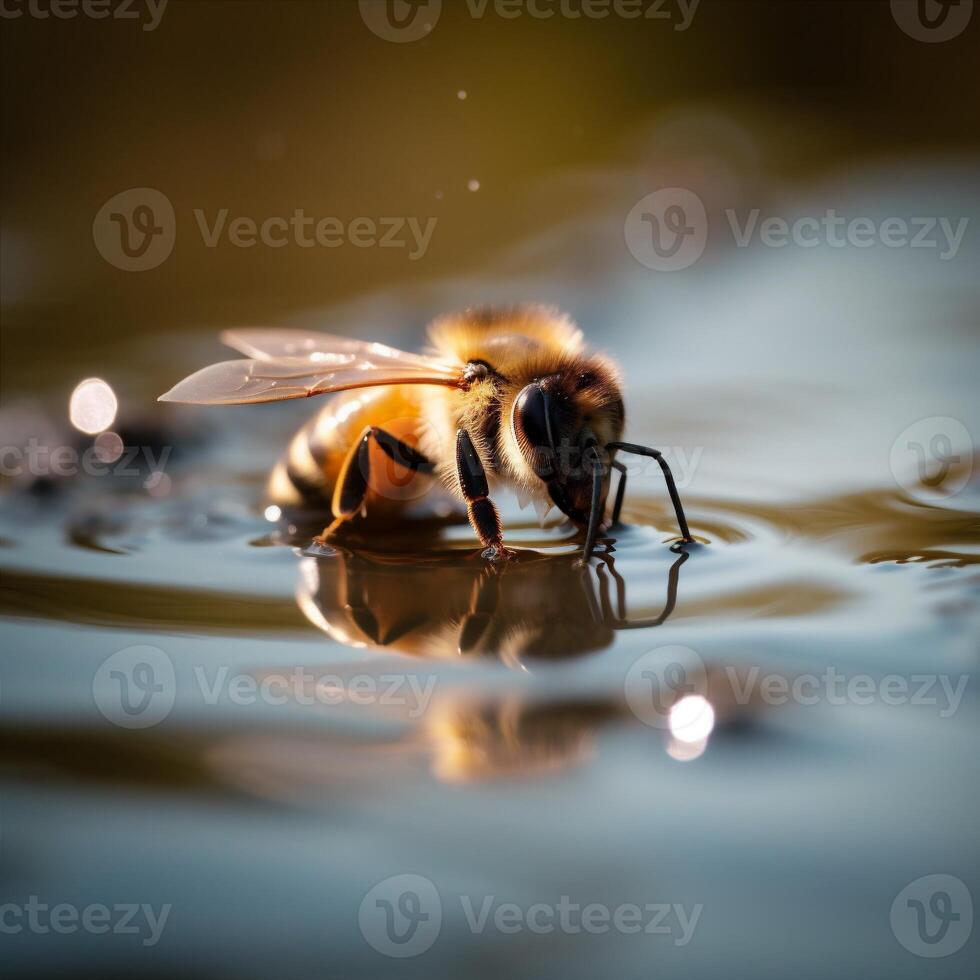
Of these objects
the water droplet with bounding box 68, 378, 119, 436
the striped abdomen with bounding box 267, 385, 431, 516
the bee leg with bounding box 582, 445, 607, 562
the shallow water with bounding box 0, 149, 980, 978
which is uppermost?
the water droplet with bounding box 68, 378, 119, 436

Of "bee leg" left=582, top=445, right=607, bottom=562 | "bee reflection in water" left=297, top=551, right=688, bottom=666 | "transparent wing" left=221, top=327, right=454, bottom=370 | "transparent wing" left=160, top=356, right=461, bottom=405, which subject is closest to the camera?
"bee reflection in water" left=297, top=551, right=688, bottom=666

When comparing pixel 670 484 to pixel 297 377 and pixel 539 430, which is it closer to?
pixel 539 430

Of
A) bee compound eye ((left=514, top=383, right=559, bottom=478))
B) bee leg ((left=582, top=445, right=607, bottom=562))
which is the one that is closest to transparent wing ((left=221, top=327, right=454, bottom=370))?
bee compound eye ((left=514, top=383, right=559, bottom=478))

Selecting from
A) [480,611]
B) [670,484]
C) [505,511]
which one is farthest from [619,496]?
[480,611]

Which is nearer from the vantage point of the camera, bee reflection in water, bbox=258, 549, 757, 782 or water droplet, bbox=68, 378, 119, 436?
bee reflection in water, bbox=258, 549, 757, 782

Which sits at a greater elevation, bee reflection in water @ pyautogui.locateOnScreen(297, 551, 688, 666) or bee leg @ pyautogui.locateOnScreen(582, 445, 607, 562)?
bee leg @ pyautogui.locateOnScreen(582, 445, 607, 562)

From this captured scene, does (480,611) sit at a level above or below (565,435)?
below

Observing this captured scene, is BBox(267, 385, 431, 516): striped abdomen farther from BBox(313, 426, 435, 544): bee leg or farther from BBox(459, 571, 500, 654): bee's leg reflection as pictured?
BBox(459, 571, 500, 654): bee's leg reflection
